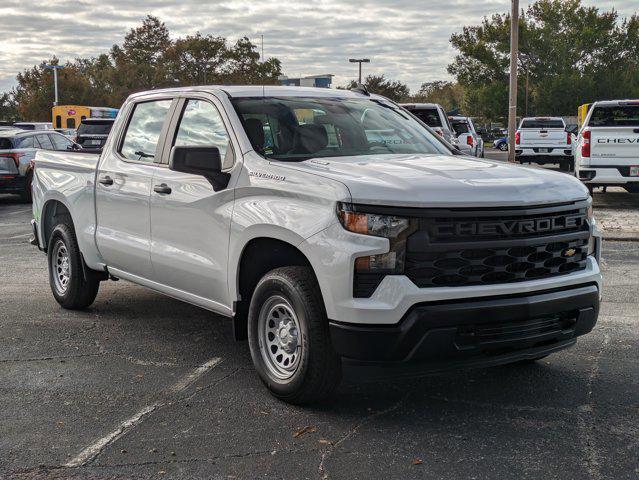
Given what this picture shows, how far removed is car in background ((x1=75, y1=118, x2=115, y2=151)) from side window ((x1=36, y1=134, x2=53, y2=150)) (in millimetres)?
5652

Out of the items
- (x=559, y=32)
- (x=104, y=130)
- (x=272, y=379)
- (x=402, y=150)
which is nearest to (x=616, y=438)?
(x=272, y=379)

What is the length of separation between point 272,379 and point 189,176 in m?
1.51

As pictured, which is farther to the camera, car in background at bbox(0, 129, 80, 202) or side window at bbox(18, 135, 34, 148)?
side window at bbox(18, 135, 34, 148)

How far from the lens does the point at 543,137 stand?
91.0 ft

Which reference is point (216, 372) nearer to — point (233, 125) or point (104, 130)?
point (233, 125)

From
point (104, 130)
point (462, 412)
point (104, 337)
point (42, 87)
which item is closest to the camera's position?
point (462, 412)

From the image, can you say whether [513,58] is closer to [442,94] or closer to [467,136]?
[467,136]

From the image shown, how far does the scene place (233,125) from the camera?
5.28m

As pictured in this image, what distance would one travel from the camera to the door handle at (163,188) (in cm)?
558

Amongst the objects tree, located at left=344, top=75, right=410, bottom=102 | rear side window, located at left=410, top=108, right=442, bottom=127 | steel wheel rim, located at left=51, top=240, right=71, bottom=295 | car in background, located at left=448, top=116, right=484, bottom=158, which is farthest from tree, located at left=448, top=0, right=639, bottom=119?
steel wheel rim, located at left=51, top=240, right=71, bottom=295

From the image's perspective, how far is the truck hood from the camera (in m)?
4.19

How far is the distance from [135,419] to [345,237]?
1.59 meters

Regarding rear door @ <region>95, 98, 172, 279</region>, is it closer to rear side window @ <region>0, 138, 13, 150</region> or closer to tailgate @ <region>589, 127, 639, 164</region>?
tailgate @ <region>589, 127, 639, 164</region>

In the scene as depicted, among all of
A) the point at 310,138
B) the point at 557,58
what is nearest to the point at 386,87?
the point at 557,58
